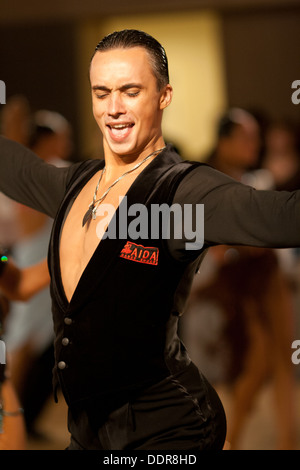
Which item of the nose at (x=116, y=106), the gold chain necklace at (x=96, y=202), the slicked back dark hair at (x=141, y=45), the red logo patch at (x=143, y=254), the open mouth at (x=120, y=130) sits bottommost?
the red logo patch at (x=143, y=254)

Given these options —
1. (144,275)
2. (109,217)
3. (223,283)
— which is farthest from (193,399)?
(223,283)

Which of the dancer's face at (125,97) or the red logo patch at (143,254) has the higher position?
the dancer's face at (125,97)

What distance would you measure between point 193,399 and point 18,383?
2139 millimetres

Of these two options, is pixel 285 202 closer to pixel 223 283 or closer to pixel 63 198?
pixel 63 198

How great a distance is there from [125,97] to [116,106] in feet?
0.11

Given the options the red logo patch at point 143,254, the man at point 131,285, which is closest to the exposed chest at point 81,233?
the man at point 131,285

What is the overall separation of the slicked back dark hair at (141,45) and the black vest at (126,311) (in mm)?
187

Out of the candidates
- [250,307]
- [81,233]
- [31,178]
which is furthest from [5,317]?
[250,307]

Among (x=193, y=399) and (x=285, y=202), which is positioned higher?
(x=285, y=202)

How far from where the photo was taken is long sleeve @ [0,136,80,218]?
6.61 ft

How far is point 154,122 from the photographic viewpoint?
70.6 inches

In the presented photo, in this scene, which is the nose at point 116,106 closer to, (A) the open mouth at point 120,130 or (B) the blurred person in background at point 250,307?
(A) the open mouth at point 120,130

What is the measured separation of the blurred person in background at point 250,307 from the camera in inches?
139

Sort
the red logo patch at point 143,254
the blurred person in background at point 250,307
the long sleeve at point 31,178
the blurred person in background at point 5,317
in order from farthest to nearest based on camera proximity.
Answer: the blurred person in background at point 250,307
the blurred person in background at point 5,317
the long sleeve at point 31,178
the red logo patch at point 143,254
